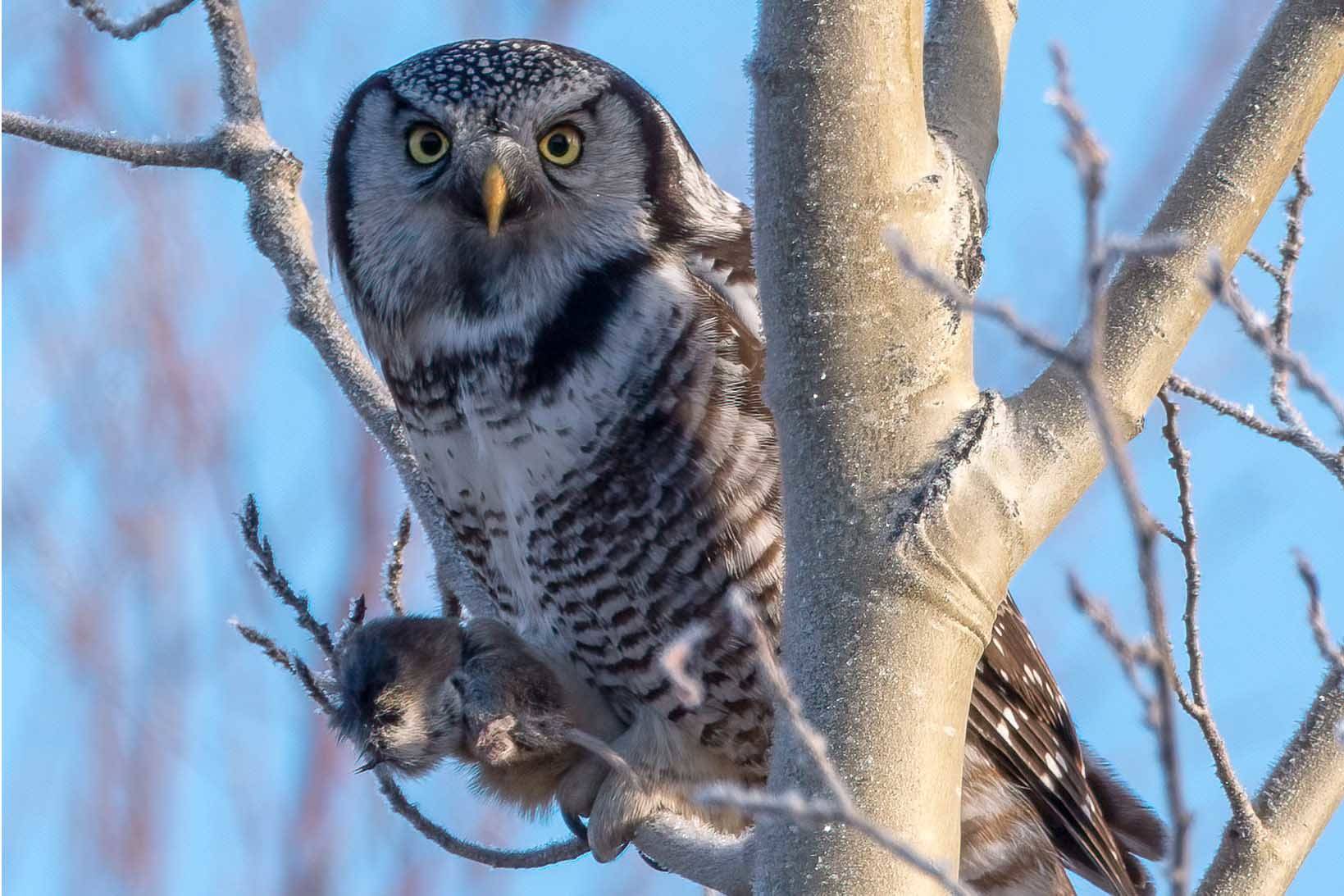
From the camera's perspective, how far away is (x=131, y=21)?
2760 millimetres

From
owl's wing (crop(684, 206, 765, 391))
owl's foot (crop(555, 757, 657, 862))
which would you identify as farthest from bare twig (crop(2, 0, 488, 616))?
owl's wing (crop(684, 206, 765, 391))

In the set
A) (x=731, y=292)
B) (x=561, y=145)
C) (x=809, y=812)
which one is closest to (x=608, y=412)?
(x=731, y=292)

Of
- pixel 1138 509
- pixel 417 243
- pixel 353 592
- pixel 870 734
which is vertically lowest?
pixel 353 592

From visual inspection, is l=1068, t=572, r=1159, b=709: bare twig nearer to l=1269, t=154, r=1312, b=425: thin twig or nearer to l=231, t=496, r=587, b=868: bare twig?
l=1269, t=154, r=1312, b=425: thin twig

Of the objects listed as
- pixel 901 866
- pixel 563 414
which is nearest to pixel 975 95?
pixel 563 414

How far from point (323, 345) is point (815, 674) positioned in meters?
1.67

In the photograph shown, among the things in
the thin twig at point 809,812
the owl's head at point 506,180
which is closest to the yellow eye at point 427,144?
the owl's head at point 506,180

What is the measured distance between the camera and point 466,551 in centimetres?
310

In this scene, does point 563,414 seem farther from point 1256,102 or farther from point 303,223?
point 1256,102

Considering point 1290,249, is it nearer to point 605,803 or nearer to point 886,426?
point 886,426

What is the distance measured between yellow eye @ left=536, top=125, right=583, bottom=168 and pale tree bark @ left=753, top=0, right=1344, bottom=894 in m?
1.26

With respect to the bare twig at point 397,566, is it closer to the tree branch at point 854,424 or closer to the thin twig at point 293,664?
the thin twig at point 293,664

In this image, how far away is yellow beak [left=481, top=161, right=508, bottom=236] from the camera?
9.05 feet

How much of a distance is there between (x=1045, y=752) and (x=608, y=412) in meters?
1.09
